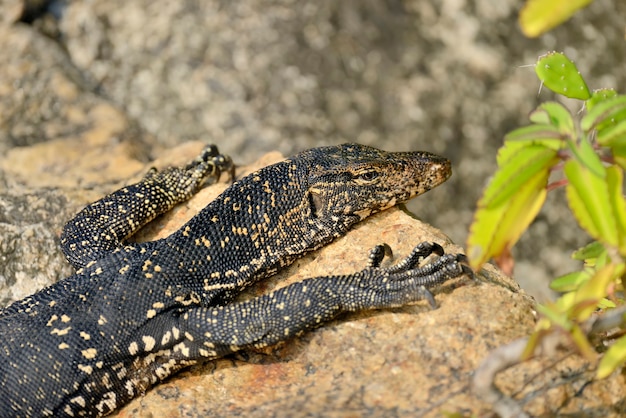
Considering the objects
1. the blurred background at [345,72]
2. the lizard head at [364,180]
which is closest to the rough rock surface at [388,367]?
the lizard head at [364,180]

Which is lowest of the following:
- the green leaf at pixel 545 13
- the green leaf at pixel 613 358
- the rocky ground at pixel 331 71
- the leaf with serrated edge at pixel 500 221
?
the green leaf at pixel 613 358

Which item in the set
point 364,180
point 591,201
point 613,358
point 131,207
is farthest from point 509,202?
point 131,207

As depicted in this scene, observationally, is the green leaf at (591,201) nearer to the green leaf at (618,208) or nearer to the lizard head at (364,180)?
the green leaf at (618,208)

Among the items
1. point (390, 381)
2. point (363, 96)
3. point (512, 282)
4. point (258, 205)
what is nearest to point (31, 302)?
point (258, 205)

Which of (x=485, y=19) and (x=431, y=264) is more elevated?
(x=485, y=19)

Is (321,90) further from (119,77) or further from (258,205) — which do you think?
(258,205)

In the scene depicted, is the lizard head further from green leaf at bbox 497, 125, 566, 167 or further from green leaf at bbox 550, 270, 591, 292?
green leaf at bbox 497, 125, 566, 167
